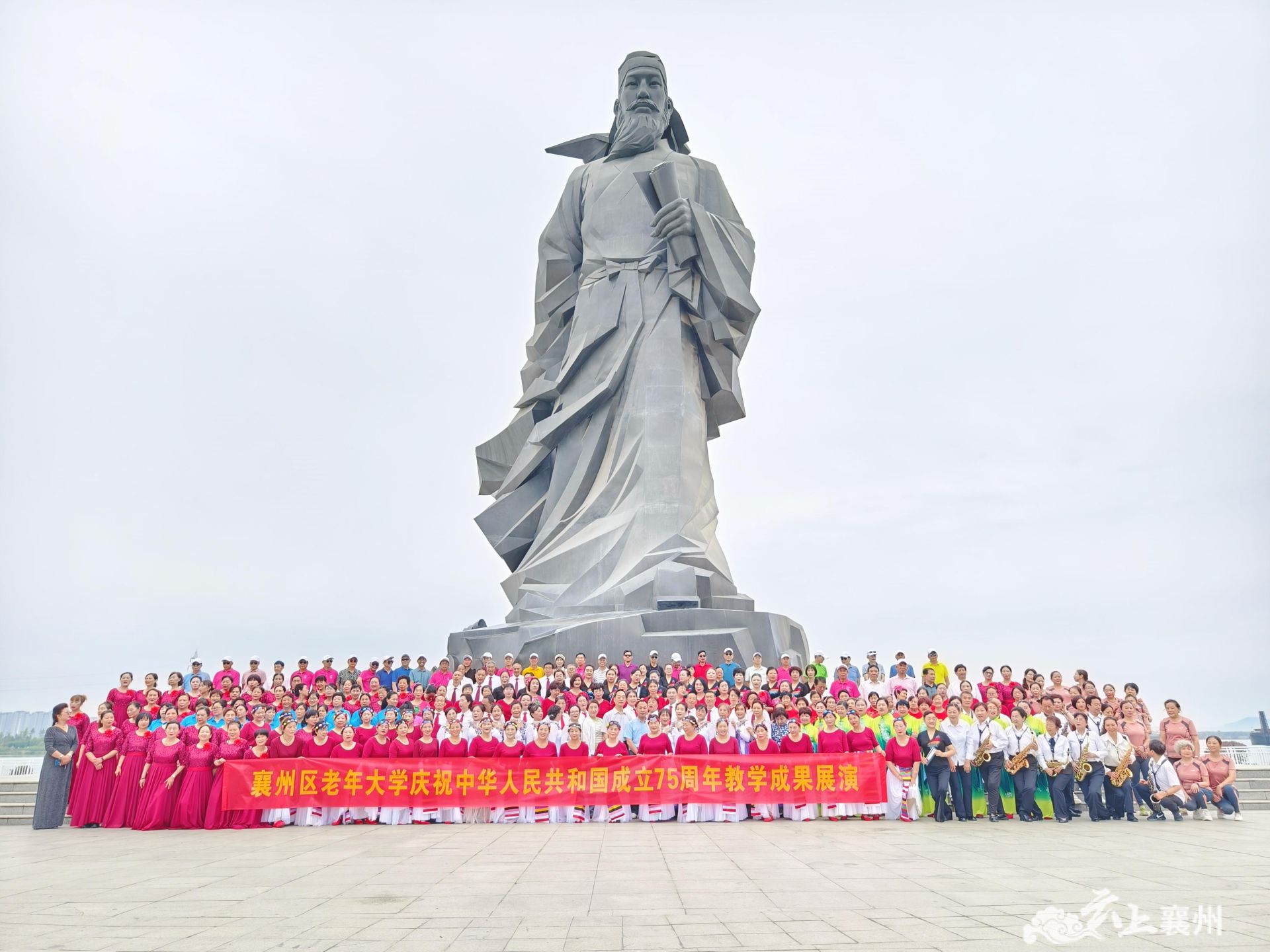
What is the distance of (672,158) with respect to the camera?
746 inches

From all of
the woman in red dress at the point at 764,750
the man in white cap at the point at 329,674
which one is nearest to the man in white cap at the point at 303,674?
the man in white cap at the point at 329,674

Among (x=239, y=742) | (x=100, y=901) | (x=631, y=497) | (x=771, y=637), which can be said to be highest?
(x=631, y=497)

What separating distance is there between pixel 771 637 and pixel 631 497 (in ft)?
12.1

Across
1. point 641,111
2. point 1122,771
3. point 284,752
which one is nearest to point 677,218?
point 641,111

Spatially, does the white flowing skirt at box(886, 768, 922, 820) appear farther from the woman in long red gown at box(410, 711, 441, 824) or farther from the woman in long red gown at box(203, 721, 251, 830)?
the woman in long red gown at box(203, 721, 251, 830)

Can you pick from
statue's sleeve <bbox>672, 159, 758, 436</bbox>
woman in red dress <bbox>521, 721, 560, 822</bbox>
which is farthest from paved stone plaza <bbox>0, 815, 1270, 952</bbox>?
statue's sleeve <bbox>672, 159, 758, 436</bbox>

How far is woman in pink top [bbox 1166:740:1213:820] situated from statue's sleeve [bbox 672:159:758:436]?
34.9 ft

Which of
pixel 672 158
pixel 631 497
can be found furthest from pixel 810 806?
pixel 672 158

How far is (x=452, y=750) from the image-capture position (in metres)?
10.4

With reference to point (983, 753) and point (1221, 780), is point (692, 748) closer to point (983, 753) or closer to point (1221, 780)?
point (983, 753)

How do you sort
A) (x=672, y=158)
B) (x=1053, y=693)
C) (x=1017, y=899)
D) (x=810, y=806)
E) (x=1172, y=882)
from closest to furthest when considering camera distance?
(x=1017, y=899)
(x=1172, y=882)
(x=810, y=806)
(x=1053, y=693)
(x=672, y=158)

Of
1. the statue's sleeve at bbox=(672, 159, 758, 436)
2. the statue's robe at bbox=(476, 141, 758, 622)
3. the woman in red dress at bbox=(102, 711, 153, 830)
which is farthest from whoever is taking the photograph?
the statue's sleeve at bbox=(672, 159, 758, 436)

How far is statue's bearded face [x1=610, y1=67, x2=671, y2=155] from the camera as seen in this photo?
754 inches

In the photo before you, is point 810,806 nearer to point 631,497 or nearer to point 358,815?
point 358,815
